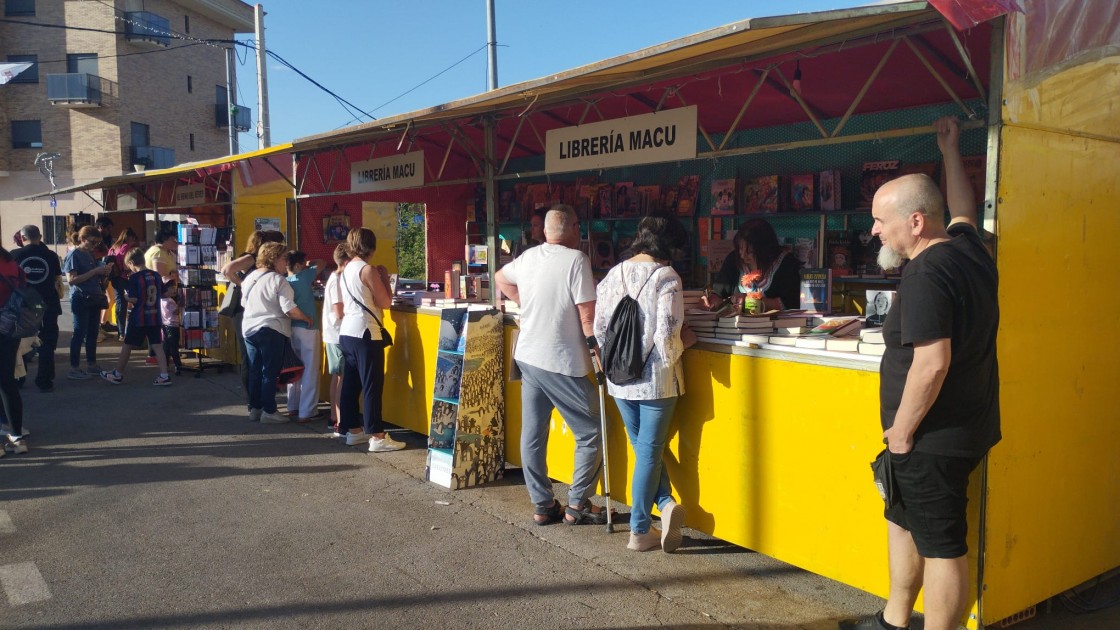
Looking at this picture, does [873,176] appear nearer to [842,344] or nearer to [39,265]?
[842,344]

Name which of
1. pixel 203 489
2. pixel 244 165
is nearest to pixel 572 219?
pixel 203 489

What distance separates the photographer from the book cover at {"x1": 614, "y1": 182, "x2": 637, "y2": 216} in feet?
33.1

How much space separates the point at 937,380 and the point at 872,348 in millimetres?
735

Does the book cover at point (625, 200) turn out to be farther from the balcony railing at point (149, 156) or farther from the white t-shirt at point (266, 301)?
the balcony railing at point (149, 156)

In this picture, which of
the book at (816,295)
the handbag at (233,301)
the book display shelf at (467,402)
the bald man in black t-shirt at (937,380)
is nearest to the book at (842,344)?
the bald man in black t-shirt at (937,380)

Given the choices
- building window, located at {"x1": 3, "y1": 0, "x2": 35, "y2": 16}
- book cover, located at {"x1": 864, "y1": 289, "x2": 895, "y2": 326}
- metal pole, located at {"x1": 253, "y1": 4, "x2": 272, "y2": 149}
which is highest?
building window, located at {"x1": 3, "y1": 0, "x2": 35, "y2": 16}

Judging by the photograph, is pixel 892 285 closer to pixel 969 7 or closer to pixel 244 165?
pixel 969 7

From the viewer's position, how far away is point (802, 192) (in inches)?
326

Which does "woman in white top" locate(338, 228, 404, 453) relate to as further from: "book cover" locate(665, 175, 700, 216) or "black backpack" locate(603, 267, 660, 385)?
"book cover" locate(665, 175, 700, 216)

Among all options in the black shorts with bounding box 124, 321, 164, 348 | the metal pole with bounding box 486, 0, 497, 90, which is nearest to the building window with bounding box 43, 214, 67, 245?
the metal pole with bounding box 486, 0, 497, 90

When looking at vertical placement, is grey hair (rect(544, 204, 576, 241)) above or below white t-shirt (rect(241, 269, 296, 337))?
above

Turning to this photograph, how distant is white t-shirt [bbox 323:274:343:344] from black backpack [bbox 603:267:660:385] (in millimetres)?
3139

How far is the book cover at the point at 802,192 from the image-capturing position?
26.9 ft

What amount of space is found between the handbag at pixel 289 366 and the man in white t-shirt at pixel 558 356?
3564 millimetres
